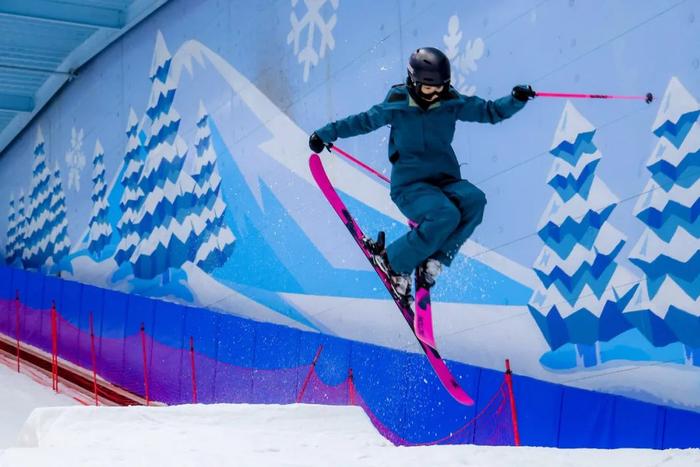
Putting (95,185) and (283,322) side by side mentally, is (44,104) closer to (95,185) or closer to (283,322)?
(95,185)

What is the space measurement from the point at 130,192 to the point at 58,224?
7.34ft

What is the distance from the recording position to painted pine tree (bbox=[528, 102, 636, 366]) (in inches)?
209

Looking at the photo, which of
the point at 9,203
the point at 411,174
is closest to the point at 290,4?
the point at 411,174

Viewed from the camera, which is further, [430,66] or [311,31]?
[311,31]

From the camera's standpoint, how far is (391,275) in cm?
484

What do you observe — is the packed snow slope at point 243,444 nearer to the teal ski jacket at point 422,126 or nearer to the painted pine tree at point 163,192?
the teal ski jacket at point 422,126

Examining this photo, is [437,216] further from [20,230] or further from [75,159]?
[20,230]

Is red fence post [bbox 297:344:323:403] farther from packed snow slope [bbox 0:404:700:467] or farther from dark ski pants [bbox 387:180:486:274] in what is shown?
packed snow slope [bbox 0:404:700:467]

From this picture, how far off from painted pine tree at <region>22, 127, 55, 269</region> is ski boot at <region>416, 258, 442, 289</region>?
28.9 feet

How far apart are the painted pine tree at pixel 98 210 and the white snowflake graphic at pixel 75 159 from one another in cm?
46

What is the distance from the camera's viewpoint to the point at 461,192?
4375 mm

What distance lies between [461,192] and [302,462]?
67.1 inches

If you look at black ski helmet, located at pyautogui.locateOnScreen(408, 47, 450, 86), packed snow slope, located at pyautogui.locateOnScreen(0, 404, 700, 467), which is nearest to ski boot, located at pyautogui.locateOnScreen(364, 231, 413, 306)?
packed snow slope, located at pyautogui.locateOnScreen(0, 404, 700, 467)

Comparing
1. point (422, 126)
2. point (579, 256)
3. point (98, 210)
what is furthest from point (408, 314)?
point (98, 210)
